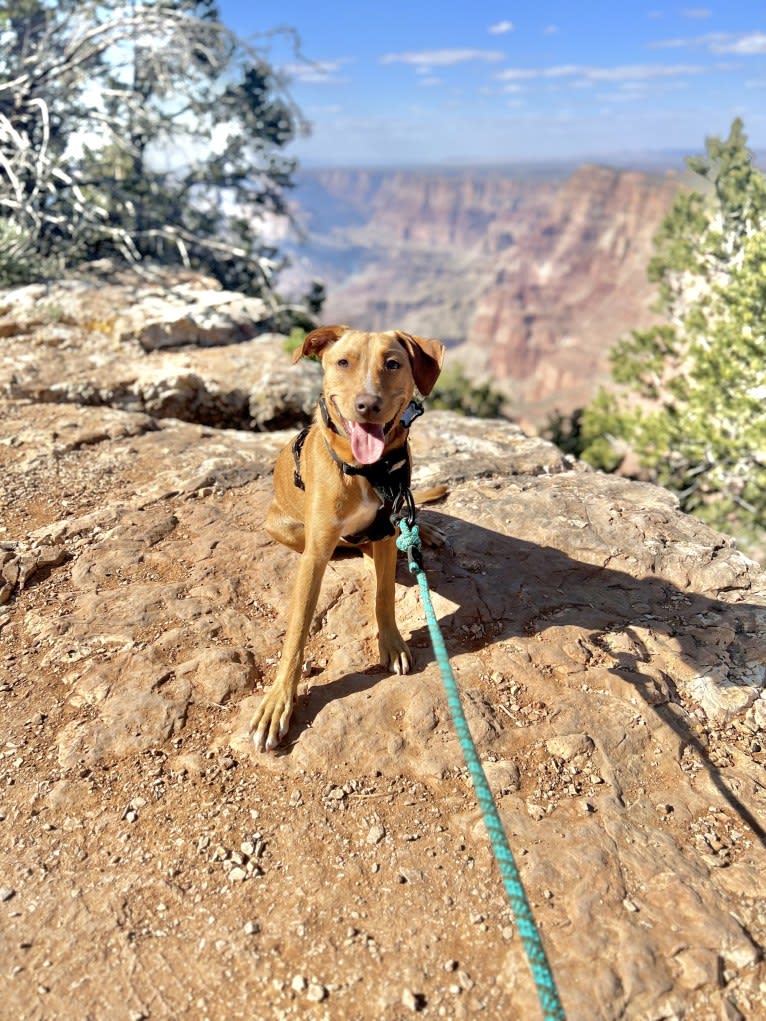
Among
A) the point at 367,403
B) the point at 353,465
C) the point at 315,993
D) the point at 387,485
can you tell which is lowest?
the point at 315,993

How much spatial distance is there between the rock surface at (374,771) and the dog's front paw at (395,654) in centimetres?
Result: 11

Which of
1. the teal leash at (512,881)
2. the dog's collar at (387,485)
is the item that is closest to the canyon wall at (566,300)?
the dog's collar at (387,485)

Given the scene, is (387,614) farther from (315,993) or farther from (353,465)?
(315,993)

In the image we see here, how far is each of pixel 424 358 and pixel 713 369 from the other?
37.2 ft

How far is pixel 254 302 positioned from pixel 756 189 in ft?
41.1

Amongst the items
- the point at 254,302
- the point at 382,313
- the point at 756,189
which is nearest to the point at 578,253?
the point at 382,313

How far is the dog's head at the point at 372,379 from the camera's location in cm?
298

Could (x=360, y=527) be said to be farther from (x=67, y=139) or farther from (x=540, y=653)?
(x=67, y=139)

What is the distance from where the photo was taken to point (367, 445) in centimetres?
307

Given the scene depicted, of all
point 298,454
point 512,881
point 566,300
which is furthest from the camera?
point 566,300

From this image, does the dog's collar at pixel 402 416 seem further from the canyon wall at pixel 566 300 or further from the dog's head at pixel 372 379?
the canyon wall at pixel 566 300

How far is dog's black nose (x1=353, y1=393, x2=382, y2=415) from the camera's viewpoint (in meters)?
2.92

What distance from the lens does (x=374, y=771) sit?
304 centimetres

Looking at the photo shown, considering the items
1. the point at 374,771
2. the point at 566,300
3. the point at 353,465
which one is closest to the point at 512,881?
the point at 374,771
